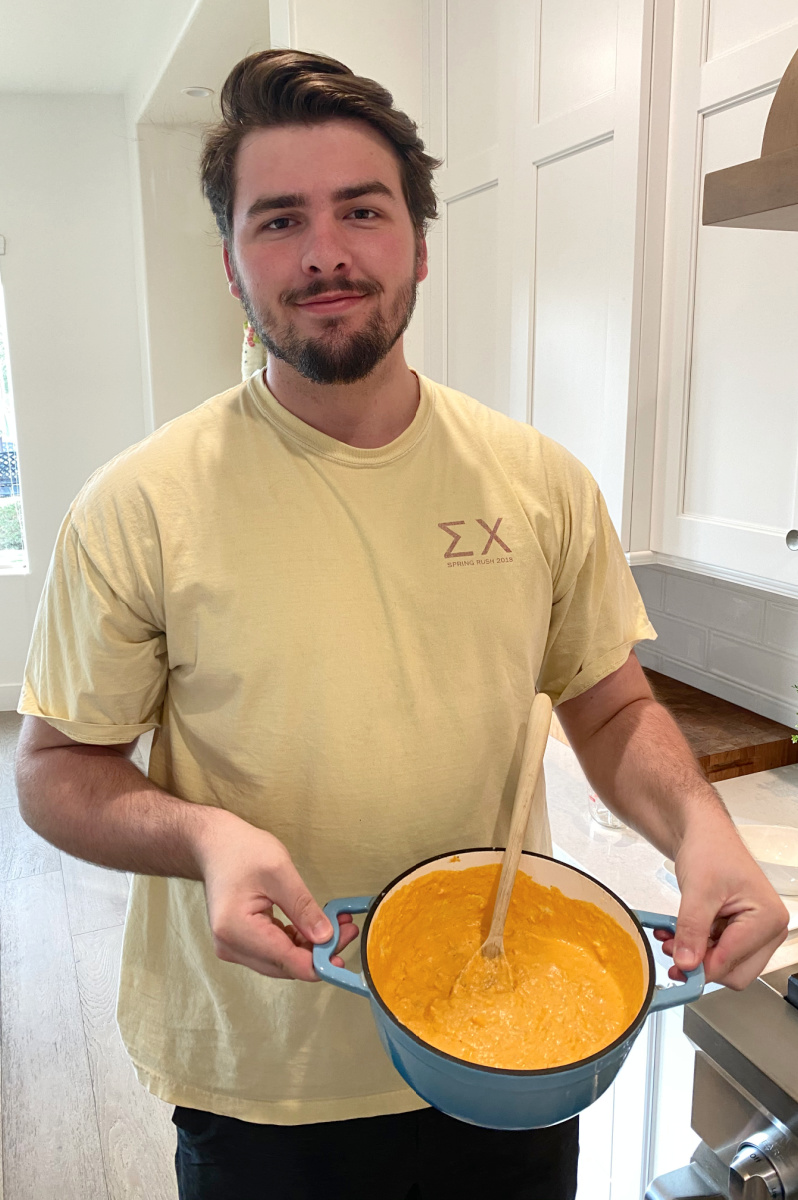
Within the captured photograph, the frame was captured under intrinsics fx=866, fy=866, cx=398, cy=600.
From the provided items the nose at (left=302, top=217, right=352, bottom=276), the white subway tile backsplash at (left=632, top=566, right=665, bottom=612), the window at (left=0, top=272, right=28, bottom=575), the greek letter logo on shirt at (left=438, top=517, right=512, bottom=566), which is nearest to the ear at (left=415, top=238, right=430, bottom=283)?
the nose at (left=302, top=217, right=352, bottom=276)

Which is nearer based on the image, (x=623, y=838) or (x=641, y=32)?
(x=641, y=32)

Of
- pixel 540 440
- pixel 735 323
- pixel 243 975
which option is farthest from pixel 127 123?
pixel 243 975

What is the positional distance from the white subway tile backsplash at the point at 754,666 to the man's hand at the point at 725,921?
3.48 ft

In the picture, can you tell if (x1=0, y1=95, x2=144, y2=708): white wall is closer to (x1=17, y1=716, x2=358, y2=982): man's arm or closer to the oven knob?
(x1=17, y1=716, x2=358, y2=982): man's arm

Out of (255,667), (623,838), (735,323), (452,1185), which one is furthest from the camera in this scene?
(623,838)

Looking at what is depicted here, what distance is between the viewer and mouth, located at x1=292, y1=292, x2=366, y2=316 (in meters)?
0.84

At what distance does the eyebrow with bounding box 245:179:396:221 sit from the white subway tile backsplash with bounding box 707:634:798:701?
127cm

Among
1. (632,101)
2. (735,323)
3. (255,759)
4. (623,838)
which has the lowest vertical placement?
(623,838)

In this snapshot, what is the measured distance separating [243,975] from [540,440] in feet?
2.12

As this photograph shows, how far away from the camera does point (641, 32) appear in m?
1.37

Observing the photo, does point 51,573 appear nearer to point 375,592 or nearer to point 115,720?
point 115,720

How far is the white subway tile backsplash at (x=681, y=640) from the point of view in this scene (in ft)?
6.27

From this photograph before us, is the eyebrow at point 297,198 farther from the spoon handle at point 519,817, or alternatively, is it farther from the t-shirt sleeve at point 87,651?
the spoon handle at point 519,817

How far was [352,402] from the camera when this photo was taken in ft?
2.84
